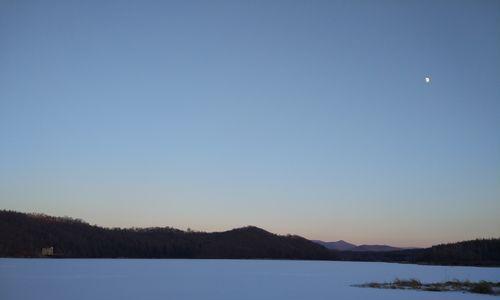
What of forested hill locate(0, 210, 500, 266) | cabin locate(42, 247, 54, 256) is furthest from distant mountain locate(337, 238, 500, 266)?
cabin locate(42, 247, 54, 256)

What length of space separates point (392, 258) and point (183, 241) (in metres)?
57.5

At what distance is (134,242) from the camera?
477 feet

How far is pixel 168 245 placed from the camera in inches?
5807

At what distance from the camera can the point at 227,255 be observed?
161 m

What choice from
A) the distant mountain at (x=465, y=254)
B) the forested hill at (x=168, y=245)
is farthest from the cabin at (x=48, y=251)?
the distant mountain at (x=465, y=254)

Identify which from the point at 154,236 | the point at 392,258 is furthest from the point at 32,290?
the point at 392,258

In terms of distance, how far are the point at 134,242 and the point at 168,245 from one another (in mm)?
8251

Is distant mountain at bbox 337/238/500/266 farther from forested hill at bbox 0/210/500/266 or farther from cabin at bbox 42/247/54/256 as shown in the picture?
cabin at bbox 42/247/54/256

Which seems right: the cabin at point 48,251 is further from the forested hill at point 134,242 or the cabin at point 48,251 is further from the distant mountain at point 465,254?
the distant mountain at point 465,254

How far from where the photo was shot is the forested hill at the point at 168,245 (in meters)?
127

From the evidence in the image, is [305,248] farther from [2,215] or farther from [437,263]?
[2,215]

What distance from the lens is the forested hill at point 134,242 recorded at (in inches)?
5148

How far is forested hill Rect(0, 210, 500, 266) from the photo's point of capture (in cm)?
12731

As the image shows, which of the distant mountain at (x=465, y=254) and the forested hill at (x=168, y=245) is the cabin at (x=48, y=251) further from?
the distant mountain at (x=465, y=254)
